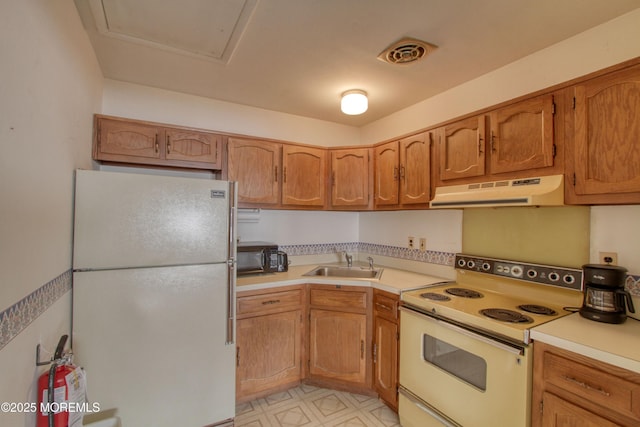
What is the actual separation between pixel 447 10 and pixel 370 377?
238 centimetres

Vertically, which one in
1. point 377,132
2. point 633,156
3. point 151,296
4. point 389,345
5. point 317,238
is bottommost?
point 389,345

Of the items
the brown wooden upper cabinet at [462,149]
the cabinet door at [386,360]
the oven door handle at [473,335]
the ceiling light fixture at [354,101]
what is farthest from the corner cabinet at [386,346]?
the ceiling light fixture at [354,101]

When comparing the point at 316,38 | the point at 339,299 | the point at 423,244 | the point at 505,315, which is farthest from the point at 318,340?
the point at 316,38

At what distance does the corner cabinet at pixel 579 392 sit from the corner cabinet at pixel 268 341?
1.53 meters

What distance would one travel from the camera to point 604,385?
1.08 m

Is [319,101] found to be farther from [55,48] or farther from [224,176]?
[55,48]

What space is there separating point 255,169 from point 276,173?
0.62ft

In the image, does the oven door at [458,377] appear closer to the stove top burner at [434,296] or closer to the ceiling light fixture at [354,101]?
the stove top burner at [434,296]

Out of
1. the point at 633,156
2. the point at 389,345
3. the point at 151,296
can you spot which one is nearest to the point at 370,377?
the point at 389,345

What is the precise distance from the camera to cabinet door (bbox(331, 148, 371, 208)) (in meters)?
2.68

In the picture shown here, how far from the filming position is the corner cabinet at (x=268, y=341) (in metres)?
2.09

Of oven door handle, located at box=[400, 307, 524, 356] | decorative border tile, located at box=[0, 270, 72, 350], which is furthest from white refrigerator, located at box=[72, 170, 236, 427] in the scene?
oven door handle, located at box=[400, 307, 524, 356]

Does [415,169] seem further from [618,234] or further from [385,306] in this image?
[618,234]

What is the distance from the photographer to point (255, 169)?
2.46 m
